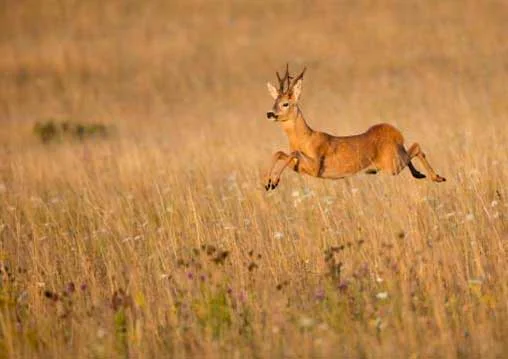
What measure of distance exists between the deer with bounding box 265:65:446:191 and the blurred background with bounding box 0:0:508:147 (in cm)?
604

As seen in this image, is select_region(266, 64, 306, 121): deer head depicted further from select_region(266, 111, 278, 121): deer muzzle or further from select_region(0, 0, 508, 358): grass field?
select_region(0, 0, 508, 358): grass field

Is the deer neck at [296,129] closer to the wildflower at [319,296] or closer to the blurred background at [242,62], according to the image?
the wildflower at [319,296]

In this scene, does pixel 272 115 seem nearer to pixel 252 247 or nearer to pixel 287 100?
Answer: pixel 287 100

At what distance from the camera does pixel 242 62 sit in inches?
1294

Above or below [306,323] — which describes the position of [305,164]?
above

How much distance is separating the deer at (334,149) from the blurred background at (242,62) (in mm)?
6036

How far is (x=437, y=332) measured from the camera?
5.55 meters

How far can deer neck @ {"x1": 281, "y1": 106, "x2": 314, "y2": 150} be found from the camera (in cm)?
948

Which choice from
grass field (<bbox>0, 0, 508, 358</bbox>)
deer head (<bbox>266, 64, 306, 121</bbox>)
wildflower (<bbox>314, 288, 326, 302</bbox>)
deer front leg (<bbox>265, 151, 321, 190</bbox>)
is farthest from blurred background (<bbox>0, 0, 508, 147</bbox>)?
wildflower (<bbox>314, 288, 326, 302</bbox>)

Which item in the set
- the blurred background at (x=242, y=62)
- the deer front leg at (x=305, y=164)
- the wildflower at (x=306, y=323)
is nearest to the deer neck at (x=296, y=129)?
the deer front leg at (x=305, y=164)

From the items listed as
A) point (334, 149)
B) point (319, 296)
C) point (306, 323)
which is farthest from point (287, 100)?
point (306, 323)

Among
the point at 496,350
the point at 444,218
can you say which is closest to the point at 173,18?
the point at 444,218

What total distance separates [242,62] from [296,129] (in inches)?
928

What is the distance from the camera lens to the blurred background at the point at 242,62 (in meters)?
22.4
